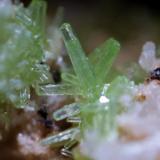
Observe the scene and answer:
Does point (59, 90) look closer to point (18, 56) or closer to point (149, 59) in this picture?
point (18, 56)

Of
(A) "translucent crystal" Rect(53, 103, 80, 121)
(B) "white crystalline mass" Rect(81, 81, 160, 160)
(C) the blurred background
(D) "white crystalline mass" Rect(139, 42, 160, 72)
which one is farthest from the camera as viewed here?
(C) the blurred background

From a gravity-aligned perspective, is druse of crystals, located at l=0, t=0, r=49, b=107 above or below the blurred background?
below

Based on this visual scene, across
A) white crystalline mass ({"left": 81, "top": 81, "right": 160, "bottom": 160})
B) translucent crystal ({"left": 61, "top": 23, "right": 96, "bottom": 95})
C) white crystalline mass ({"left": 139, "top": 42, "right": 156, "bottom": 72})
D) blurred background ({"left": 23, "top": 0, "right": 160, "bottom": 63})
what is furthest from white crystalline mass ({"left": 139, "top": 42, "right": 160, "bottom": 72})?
blurred background ({"left": 23, "top": 0, "right": 160, "bottom": 63})

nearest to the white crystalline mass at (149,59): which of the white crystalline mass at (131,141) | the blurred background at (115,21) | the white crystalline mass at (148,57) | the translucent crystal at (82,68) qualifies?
the white crystalline mass at (148,57)

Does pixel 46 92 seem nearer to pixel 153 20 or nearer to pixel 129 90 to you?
pixel 129 90

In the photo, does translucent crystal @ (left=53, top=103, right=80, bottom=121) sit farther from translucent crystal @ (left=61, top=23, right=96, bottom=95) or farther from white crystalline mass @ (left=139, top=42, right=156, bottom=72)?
white crystalline mass @ (left=139, top=42, right=156, bottom=72)

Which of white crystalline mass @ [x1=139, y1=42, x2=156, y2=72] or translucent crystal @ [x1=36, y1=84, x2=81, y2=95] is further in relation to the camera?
white crystalline mass @ [x1=139, y1=42, x2=156, y2=72]

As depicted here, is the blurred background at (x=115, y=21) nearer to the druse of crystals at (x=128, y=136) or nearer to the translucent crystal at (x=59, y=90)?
the translucent crystal at (x=59, y=90)

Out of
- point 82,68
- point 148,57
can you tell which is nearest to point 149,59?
point 148,57

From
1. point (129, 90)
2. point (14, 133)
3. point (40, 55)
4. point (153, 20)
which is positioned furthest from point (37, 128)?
point (153, 20)
